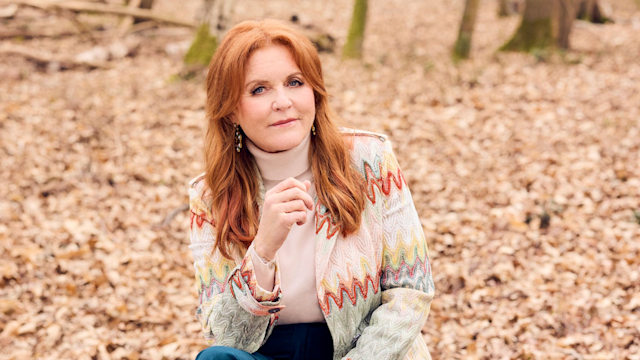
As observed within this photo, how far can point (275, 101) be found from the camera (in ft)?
7.16

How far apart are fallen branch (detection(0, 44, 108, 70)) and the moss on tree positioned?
5.81ft

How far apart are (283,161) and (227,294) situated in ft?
1.99

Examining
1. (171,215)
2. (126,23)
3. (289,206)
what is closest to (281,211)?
(289,206)

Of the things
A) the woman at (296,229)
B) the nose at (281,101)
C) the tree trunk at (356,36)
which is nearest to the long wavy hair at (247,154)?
the woman at (296,229)

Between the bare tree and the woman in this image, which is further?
the bare tree

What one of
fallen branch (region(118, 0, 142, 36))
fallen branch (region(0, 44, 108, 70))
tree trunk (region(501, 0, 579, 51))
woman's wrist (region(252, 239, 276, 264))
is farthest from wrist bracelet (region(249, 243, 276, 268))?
fallen branch (region(118, 0, 142, 36))

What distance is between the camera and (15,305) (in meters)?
4.19

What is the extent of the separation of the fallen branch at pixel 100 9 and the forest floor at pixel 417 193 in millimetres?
279

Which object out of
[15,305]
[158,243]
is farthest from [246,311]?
[158,243]

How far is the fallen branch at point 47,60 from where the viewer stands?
9.44 meters

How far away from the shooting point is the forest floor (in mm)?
4008

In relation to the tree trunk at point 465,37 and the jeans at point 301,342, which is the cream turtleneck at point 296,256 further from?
the tree trunk at point 465,37

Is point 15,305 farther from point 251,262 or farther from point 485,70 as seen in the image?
point 485,70

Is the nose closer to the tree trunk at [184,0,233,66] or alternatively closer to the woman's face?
the woman's face
